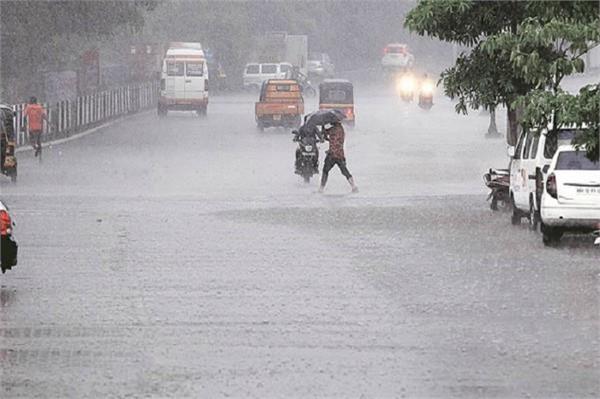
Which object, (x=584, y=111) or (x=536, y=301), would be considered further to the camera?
(x=584, y=111)

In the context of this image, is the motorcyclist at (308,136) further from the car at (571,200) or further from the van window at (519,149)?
the car at (571,200)

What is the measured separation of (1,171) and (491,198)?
1138cm

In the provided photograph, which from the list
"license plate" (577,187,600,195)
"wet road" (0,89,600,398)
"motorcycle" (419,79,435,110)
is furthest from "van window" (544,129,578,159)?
"motorcycle" (419,79,435,110)

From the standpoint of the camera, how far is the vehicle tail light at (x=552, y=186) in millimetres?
23734

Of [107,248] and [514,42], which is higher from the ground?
[514,42]

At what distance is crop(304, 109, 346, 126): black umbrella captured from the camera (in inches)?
1422

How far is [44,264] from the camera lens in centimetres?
2125

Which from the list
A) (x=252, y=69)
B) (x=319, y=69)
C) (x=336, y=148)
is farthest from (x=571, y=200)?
(x=319, y=69)

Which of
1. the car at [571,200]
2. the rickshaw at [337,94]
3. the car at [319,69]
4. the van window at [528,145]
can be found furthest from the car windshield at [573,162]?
the car at [319,69]

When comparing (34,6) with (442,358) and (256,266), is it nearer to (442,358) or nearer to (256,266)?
(256,266)

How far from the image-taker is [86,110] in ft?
205

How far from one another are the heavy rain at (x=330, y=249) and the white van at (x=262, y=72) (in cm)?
3678

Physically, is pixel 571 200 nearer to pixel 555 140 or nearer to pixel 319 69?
pixel 555 140

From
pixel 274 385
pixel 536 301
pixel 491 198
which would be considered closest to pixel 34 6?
pixel 491 198
